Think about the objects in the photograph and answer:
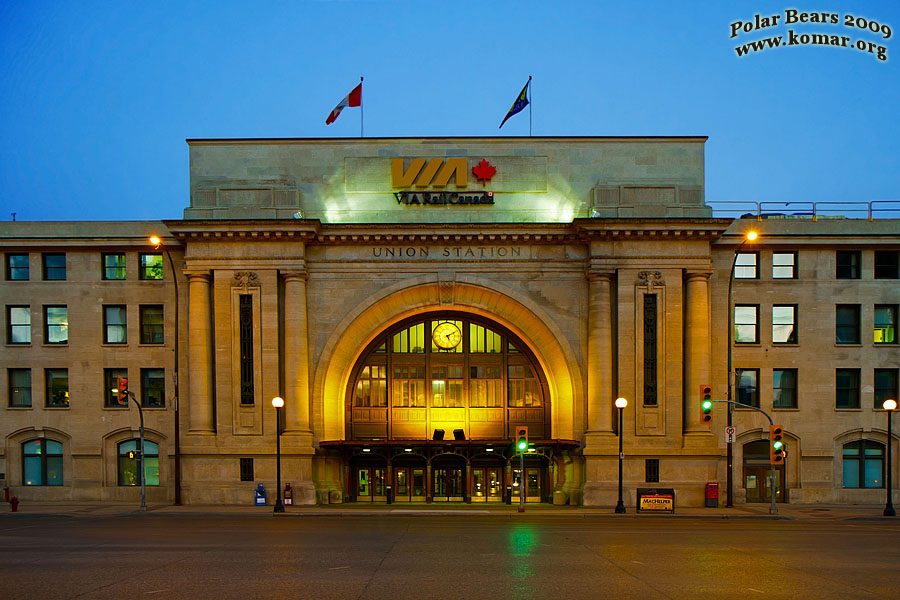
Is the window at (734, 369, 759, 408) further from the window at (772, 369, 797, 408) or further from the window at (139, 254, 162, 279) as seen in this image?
the window at (139, 254, 162, 279)

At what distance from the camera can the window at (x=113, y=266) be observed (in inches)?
1604

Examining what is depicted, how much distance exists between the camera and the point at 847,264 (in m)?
40.1

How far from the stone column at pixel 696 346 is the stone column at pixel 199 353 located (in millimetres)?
25272

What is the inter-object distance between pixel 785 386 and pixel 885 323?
6.56 m

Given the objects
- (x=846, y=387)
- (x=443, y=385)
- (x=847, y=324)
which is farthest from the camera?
(x=443, y=385)

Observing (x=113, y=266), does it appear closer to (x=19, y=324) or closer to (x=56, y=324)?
(x=56, y=324)

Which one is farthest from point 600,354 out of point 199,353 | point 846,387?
point 199,353

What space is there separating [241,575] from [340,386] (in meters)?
23.1

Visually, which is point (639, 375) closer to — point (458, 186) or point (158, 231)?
point (458, 186)

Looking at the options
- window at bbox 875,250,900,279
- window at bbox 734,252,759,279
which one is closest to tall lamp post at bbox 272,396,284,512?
window at bbox 734,252,759,279

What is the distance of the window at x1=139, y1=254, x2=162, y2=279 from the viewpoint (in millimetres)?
40688

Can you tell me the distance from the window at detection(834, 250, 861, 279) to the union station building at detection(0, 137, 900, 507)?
24 centimetres

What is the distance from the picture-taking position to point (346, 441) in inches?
1485

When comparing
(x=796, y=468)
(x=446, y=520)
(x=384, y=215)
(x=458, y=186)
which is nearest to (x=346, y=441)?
(x=446, y=520)
